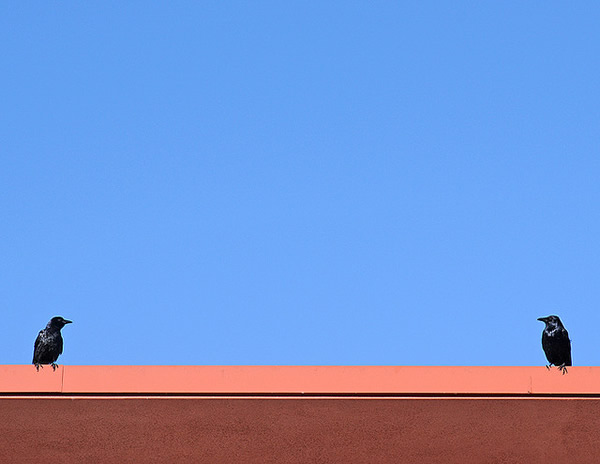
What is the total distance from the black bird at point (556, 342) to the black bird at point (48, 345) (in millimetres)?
3455

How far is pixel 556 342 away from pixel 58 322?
371 centimetres

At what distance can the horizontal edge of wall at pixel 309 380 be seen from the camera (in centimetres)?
416

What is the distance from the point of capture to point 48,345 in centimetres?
630

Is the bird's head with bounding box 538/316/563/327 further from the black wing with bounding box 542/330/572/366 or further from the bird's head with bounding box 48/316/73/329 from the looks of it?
the bird's head with bounding box 48/316/73/329

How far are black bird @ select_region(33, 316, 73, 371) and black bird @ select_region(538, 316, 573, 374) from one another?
11.3 ft

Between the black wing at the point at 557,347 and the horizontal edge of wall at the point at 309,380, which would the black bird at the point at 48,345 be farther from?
the black wing at the point at 557,347

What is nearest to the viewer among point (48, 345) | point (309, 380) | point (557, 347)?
point (309, 380)

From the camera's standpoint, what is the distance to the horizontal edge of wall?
13.6 ft
